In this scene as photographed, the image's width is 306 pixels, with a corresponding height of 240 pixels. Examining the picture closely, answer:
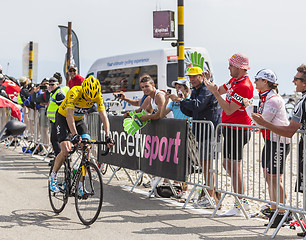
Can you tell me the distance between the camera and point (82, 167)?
6621 mm

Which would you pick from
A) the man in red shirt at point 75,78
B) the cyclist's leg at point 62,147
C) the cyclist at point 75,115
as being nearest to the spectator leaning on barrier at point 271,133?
the cyclist at point 75,115

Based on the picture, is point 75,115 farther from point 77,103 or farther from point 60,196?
point 60,196

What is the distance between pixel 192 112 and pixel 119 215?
2034 millimetres

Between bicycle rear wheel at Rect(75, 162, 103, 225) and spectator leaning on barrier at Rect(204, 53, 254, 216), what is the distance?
1.94 m

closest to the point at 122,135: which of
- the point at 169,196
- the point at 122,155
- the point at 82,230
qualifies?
the point at 122,155

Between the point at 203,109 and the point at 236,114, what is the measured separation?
22.5 inches

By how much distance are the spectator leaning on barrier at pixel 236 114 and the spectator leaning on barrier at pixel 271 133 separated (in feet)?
1.89

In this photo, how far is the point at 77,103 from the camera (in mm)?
7098

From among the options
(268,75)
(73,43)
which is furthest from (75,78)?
(73,43)

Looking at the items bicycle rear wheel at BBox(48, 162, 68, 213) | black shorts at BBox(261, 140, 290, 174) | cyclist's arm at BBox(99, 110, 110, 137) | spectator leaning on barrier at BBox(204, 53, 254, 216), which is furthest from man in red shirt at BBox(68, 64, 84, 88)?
black shorts at BBox(261, 140, 290, 174)

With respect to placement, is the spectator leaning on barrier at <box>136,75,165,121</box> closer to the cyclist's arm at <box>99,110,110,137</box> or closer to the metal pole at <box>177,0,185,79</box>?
the cyclist's arm at <box>99,110,110,137</box>

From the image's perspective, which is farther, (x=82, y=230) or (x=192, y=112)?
(x=192, y=112)

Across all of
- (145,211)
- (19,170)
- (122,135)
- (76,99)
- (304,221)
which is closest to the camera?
(304,221)

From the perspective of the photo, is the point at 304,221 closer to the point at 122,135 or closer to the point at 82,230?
the point at 82,230
